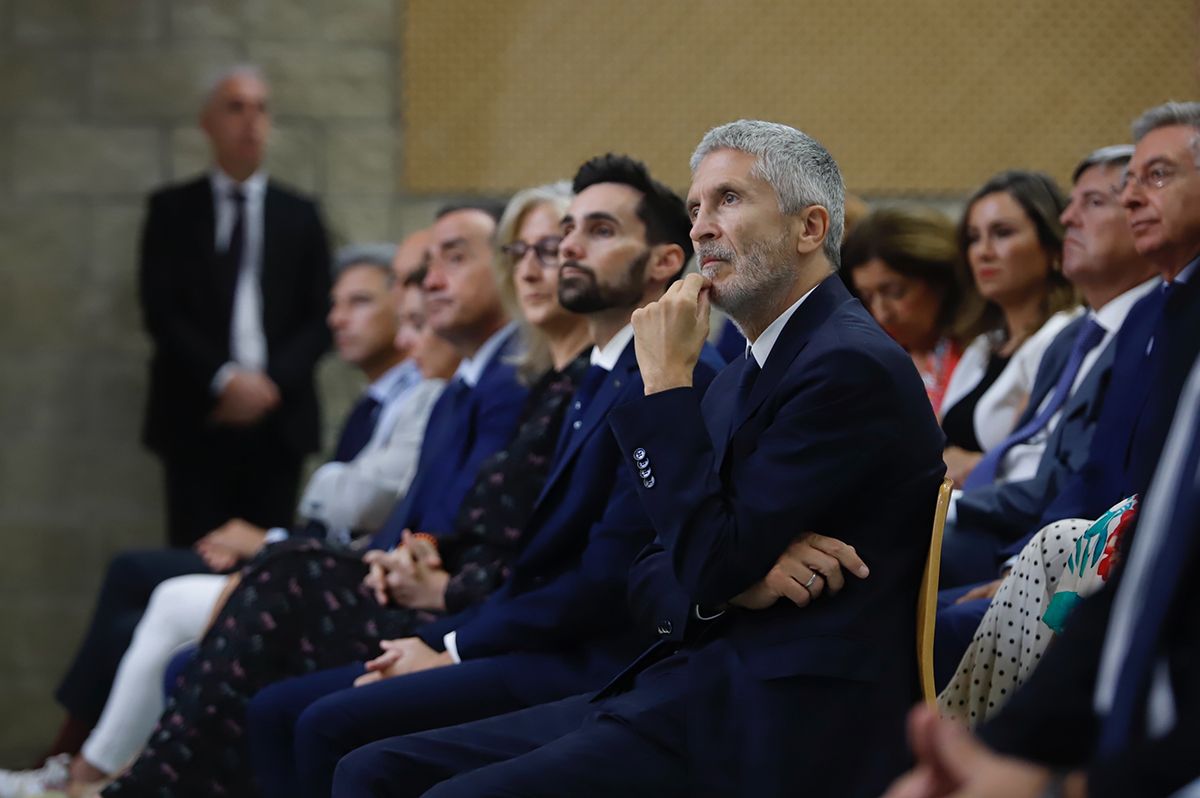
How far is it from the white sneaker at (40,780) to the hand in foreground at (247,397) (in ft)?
5.46

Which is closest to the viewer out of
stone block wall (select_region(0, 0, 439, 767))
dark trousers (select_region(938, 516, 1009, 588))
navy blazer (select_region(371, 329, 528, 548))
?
dark trousers (select_region(938, 516, 1009, 588))

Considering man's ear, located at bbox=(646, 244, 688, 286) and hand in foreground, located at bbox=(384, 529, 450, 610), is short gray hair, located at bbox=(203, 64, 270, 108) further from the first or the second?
man's ear, located at bbox=(646, 244, 688, 286)

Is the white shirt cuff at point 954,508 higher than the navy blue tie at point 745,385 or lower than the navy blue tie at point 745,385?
lower

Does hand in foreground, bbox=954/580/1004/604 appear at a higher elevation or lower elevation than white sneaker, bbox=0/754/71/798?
higher

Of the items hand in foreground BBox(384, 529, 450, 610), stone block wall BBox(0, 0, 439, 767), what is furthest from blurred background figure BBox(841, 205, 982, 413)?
stone block wall BBox(0, 0, 439, 767)

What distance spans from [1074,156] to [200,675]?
12.5 ft

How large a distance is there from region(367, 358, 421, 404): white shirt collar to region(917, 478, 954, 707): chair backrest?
2.78 meters

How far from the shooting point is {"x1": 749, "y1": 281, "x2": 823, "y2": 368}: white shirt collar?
2277 mm

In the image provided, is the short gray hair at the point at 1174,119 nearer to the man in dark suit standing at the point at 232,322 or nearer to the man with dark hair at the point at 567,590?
the man with dark hair at the point at 567,590

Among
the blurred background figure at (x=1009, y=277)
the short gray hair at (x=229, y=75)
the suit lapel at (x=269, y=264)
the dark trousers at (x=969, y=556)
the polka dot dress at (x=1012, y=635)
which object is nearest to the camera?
the polka dot dress at (x=1012, y=635)

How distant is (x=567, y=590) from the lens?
285cm

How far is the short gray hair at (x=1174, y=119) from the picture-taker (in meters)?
3.01

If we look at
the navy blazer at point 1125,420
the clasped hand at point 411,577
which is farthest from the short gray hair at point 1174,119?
the clasped hand at point 411,577

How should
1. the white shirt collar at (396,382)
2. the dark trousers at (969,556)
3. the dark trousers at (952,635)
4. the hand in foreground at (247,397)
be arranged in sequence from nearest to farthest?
the dark trousers at (952,635)
the dark trousers at (969,556)
the white shirt collar at (396,382)
the hand in foreground at (247,397)
